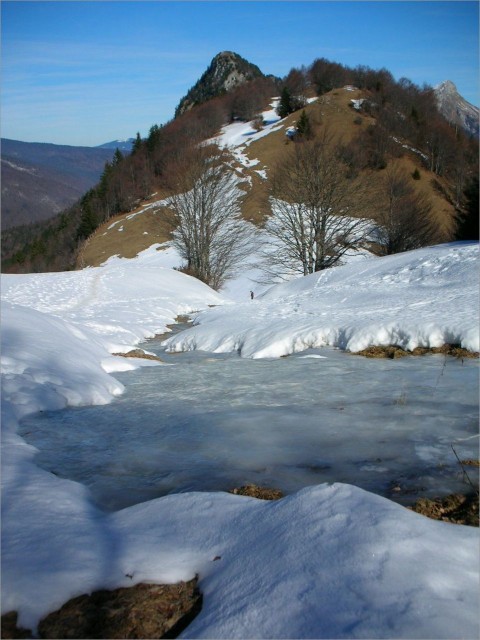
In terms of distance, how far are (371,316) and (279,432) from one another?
5.34 meters

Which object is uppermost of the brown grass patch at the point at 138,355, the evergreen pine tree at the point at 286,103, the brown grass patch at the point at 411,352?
the evergreen pine tree at the point at 286,103

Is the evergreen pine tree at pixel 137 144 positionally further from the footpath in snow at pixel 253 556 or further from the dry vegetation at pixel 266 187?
the footpath in snow at pixel 253 556

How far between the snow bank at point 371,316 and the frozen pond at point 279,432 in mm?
971

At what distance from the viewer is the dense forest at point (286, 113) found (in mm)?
64500

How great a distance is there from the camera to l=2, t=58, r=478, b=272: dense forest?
6450 centimetres

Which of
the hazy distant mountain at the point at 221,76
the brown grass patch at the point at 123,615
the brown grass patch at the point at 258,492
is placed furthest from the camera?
the hazy distant mountain at the point at 221,76

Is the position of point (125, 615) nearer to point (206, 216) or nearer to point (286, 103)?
point (206, 216)

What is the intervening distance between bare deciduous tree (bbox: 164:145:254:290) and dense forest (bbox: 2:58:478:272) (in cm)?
1658

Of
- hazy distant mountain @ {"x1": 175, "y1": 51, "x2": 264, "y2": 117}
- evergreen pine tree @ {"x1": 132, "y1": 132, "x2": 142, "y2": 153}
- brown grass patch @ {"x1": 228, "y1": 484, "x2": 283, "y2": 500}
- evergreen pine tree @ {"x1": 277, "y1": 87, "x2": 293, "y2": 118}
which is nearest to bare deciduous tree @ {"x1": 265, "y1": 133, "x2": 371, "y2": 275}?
brown grass patch @ {"x1": 228, "y1": 484, "x2": 283, "y2": 500}

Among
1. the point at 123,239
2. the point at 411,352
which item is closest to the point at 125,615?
the point at 411,352

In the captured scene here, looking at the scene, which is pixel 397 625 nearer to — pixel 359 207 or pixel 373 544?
pixel 373 544

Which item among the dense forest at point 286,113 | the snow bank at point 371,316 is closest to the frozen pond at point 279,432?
the snow bank at point 371,316

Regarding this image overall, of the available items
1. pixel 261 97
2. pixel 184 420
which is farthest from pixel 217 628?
pixel 261 97

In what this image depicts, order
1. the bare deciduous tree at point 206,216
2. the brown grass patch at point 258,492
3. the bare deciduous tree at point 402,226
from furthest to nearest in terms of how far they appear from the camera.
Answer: the bare deciduous tree at point 402,226, the bare deciduous tree at point 206,216, the brown grass patch at point 258,492
